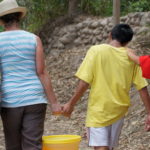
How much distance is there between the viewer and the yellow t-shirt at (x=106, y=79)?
4.48 m

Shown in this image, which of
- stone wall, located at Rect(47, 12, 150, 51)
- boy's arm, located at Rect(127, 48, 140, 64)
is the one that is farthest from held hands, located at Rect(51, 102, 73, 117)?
stone wall, located at Rect(47, 12, 150, 51)

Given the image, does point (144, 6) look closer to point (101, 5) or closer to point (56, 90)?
point (101, 5)

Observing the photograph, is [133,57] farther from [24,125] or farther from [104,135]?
[24,125]

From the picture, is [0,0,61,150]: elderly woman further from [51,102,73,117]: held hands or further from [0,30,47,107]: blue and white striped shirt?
[51,102,73,117]: held hands

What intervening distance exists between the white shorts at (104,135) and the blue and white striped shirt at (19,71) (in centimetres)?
57

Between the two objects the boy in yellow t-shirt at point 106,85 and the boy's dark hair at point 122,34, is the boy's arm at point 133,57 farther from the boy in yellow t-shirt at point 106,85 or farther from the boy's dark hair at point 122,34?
the boy's dark hair at point 122,34

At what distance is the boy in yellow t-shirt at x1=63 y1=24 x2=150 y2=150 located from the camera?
4480 mm

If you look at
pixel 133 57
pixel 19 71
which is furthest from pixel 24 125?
pixel 133 57

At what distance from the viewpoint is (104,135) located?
4539 mm

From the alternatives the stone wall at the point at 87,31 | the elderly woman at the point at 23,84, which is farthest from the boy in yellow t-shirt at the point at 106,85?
the stone wall at the point at 87,31

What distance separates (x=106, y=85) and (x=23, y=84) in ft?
2.42

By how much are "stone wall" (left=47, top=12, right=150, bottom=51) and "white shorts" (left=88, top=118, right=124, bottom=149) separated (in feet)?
20.4

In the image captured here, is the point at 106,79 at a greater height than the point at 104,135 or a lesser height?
greater

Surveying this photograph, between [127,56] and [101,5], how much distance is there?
8.76 meters
